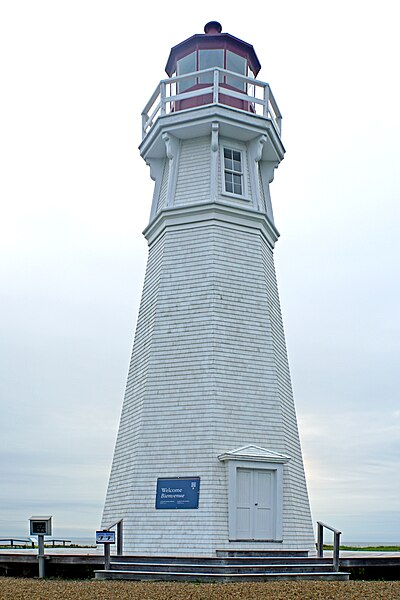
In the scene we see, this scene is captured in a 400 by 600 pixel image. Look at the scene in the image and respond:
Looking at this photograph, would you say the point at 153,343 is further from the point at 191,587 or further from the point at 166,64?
the point at 166,64

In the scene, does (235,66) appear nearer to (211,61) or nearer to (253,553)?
(211,61)

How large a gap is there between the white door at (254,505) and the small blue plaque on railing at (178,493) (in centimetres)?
101

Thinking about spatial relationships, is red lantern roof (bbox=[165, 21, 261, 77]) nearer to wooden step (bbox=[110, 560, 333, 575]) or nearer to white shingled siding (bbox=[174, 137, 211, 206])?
white shingled siding (bbox=[174, 137, 211, 206])

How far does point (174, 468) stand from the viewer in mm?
17156

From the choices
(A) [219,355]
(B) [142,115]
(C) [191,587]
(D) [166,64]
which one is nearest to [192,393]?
(A) [219,355]

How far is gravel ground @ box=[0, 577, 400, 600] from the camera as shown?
1123 centimetres

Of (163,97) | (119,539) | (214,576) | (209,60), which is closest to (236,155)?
(163,97)

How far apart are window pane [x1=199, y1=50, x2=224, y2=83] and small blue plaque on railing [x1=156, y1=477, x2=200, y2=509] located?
11465 mm

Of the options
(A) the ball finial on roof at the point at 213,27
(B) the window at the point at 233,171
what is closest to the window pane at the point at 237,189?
(B) the window at the point at 233,171

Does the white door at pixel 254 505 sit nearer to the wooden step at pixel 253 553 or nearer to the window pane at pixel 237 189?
the wooden step at pixel 253 553

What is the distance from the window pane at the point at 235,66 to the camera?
21438 mm

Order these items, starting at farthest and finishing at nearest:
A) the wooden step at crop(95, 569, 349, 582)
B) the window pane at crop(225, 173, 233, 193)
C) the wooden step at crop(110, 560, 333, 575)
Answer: the window pane at crop(225, 173, 233, 193)
the wooden step at crop(110, 560, 333, 575)
the wooden step at crop(95, 569, 349, 582)

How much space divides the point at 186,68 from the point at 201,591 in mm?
15287

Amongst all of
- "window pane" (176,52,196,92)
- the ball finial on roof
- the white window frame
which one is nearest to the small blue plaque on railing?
the white window frame
